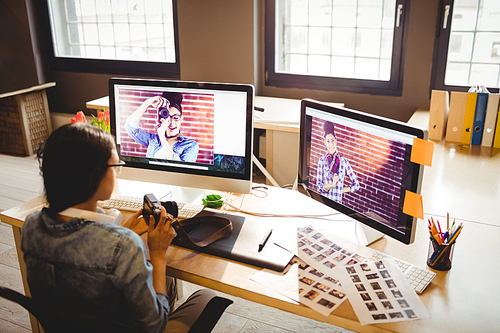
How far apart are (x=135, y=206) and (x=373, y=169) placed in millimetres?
927

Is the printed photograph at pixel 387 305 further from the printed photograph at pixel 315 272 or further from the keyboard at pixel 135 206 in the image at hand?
the keyboard at pixel 135 206

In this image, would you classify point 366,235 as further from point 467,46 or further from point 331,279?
point 467,46

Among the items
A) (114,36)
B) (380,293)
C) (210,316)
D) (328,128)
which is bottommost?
(210,316)

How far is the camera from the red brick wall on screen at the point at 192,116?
162 cm

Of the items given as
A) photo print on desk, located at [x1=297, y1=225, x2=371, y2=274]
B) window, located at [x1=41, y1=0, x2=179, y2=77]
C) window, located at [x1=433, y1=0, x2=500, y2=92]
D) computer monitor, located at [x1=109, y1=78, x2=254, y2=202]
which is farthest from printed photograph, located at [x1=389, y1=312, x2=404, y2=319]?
window, located at [x1=41, y1=0, x2=179, y2=77]

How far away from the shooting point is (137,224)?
152 centimetres

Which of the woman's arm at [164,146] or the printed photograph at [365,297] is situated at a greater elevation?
the woman's arm at [164,146]

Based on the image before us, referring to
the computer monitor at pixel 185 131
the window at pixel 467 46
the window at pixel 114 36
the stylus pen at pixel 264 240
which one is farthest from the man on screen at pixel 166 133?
the window at pixel 114 36

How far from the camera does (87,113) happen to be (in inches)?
174

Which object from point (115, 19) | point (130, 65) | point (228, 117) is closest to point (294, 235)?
point (228, 117)

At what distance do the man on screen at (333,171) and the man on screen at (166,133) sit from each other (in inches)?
19.5

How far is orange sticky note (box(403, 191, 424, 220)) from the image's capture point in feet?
4.02

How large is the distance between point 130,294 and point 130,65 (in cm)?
343

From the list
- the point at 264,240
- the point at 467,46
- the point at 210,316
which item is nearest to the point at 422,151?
the point at 264,240
